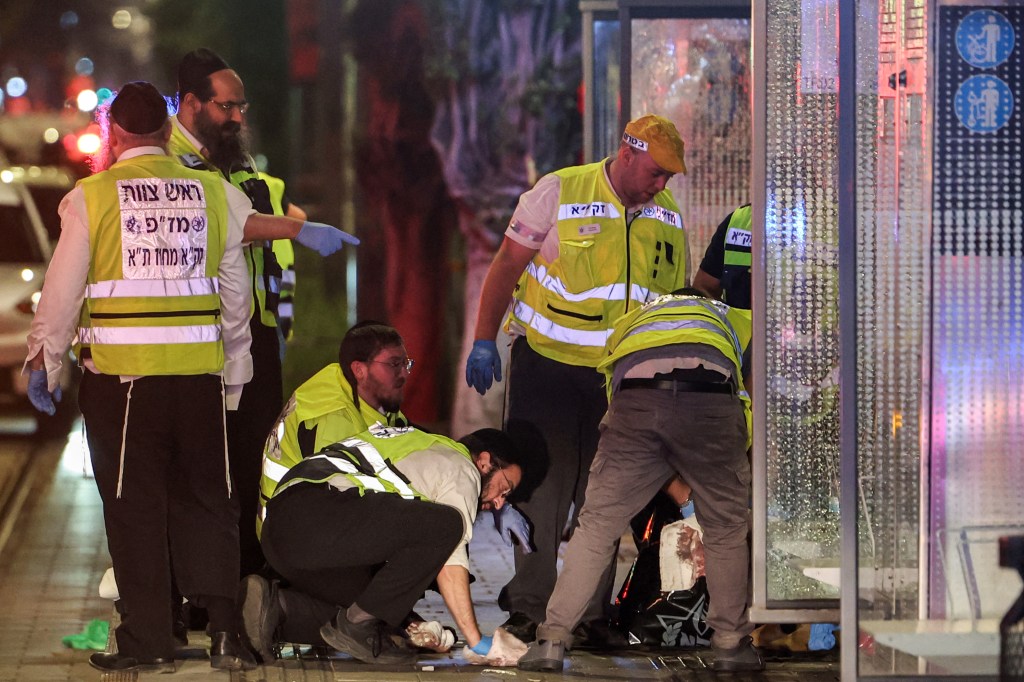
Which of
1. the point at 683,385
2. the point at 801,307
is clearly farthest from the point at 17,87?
the point at 801,307

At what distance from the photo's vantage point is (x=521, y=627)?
20.7 ft

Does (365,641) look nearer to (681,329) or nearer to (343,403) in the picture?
(343,403)

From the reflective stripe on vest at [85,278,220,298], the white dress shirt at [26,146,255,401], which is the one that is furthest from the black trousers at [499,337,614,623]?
the white dress shirt at [26,146,255,401]

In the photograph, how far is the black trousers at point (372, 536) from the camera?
228 inches

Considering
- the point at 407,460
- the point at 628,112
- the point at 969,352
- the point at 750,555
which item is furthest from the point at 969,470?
the point at 628,112

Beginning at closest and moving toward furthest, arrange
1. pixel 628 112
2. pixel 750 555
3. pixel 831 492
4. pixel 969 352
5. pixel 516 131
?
pixel 969 352, pixel 831 492, pixel 750 555, pixel 628 112, pixel 516 131

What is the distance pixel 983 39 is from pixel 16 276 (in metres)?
6.95

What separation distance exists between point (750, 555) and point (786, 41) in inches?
74.4

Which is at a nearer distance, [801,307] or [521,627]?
[801,307]

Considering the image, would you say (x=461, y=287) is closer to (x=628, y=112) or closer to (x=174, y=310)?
(x=628, y=112)

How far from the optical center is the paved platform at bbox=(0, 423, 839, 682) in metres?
5.76

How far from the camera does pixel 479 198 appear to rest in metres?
9.59

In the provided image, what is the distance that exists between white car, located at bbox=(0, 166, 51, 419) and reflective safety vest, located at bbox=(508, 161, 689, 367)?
5025mm

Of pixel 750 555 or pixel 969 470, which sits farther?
pixel 750 555
